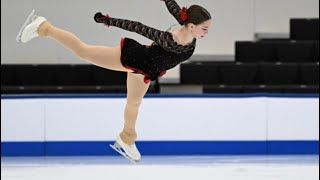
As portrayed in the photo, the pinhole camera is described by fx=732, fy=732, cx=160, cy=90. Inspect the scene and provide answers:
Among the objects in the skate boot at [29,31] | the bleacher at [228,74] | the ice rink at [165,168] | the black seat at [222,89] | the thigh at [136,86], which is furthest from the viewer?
the bleacher at [228,74]

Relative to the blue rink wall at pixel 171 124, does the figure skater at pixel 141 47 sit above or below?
above

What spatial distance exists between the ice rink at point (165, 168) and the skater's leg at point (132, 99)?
1093mm

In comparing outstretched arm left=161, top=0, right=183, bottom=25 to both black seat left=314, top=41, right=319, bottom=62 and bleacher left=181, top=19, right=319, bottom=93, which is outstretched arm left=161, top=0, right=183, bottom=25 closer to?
bleacher left=181, top=19, right=319, bottom=93

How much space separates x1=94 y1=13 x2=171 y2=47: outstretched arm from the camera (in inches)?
205

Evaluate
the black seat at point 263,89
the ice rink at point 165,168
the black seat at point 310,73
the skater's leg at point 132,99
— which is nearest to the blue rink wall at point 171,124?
the ice rink at point 165,168

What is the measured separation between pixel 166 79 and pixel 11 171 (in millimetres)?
4274

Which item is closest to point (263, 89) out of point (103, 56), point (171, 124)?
point (171, 124)

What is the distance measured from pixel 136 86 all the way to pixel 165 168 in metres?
2.40

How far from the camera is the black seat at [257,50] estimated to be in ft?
37.3

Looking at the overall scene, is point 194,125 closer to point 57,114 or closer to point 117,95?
point 117,95

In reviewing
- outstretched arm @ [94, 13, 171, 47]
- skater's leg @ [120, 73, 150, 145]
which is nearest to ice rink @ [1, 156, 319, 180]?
skater's leg @ [120, 73, 150, 145]

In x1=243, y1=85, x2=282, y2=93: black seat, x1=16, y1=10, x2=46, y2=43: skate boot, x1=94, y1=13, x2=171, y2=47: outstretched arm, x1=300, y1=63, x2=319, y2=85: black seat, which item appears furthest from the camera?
x1=300, y1=63, x2=319, y2=85: black seat

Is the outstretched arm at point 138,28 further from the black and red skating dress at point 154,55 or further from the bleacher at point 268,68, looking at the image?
the bleacher at point 268,68

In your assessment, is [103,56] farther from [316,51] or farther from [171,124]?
[316,51]
